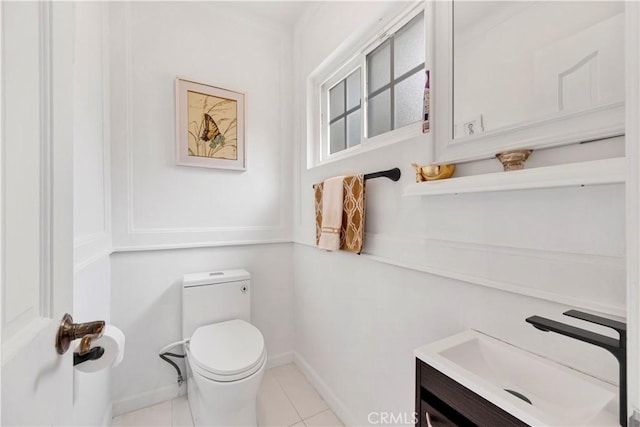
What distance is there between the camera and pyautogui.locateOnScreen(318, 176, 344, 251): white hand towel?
1406 millimetres

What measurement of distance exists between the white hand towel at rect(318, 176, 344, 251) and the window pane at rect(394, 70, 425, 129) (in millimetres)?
421

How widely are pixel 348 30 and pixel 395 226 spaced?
116 cm

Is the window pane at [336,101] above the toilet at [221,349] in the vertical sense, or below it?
above

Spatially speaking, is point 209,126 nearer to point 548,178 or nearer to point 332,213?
point 332,213

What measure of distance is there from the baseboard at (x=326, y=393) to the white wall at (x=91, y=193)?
1.14 metres

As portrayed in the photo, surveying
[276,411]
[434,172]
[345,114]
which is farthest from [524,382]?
[345,114]

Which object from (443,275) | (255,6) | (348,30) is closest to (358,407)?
(443,275)

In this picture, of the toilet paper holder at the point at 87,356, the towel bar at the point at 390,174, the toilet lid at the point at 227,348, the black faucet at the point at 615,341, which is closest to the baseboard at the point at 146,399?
the toilet lid at the point at 227,348

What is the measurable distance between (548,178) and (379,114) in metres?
0.98

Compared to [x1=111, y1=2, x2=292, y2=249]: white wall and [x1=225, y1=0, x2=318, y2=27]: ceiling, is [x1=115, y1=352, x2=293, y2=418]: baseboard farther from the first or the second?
[x1=225, y1=0, x2=318, y2=27]: ceiling

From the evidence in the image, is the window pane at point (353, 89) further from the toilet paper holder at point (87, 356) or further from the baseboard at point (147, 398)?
the baseboard at point (147, 398)

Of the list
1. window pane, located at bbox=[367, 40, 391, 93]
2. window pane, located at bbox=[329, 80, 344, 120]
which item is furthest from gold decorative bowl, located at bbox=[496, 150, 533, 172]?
window pane, located at bbox=[329, 80, 344, 120]

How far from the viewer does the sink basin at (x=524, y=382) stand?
1.79 feet

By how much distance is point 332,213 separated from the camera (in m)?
1.46
